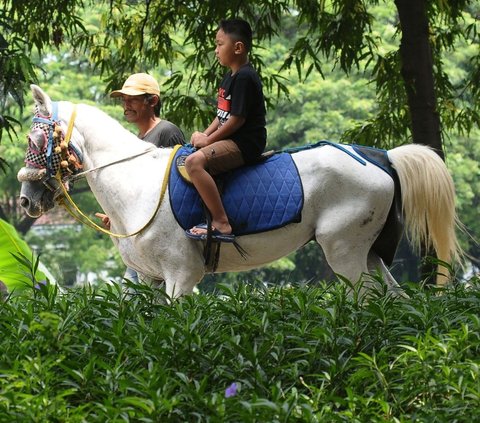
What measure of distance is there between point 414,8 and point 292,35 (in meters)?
26.8

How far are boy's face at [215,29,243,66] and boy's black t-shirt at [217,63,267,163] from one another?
0.10 m

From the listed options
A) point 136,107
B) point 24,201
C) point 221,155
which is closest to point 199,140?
point 221,155

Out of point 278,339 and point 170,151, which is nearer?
point 278,339

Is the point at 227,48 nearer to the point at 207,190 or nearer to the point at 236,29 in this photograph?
the point at 236,29

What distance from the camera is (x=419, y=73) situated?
11.1 meters

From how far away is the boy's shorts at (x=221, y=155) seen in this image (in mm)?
7828

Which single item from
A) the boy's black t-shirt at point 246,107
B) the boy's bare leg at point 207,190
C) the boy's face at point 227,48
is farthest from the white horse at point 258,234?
the boy's face at point 227,48

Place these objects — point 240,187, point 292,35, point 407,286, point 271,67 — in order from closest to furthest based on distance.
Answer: point 407,286 < point 240,187 < point 271,67 < point 292,35

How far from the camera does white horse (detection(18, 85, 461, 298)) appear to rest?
26.1 ft

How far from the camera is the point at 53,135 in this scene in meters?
8.09

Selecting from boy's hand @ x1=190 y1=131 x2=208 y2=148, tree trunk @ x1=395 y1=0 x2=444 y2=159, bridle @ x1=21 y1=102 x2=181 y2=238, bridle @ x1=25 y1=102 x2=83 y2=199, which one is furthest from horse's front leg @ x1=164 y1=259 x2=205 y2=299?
tree trunk @ x1=395 y1=0 x2=444 y2=159

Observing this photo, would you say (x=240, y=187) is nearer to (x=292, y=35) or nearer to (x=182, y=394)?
(x=182, y=394)

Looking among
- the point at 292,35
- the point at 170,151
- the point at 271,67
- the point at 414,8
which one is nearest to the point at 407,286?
the point at 170,151

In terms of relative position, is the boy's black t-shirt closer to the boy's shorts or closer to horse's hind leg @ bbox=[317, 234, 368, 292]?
the boy's shorts
